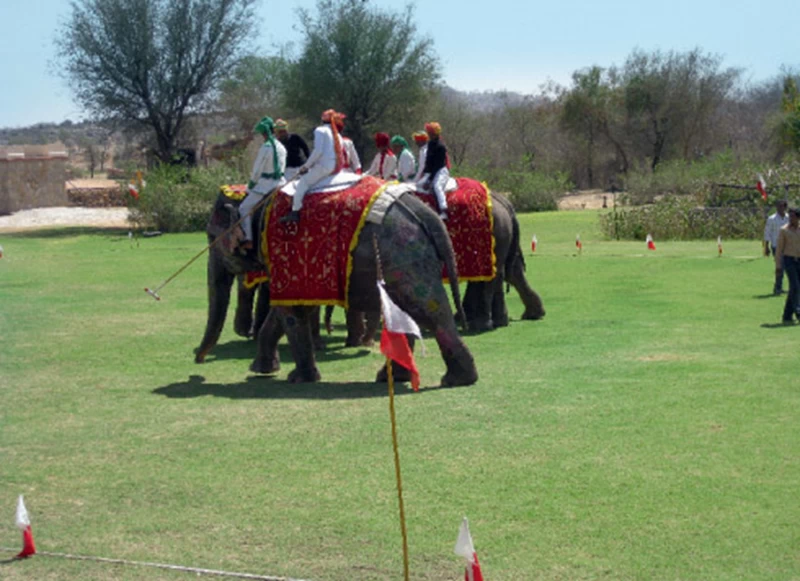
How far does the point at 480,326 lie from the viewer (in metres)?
16.7

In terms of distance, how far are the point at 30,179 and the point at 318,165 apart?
1688 inches

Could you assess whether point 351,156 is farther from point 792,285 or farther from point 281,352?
point 792,285

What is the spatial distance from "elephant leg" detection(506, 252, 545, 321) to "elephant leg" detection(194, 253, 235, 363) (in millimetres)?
5231

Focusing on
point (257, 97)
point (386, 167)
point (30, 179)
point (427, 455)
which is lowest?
point (427, 455)

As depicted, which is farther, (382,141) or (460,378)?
(382,141)

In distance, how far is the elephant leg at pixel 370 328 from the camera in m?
15.4

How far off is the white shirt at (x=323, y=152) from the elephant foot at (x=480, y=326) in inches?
190

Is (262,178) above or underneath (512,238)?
above

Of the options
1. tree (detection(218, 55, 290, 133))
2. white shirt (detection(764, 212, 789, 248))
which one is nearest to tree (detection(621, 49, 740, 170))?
tree (detection(218, 55, 290, 133))

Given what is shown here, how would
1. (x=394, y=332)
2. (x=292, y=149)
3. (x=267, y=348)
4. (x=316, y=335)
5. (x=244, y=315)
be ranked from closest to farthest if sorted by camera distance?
(x=394, y=332)
(x=267, y=348)
(x=292, y=149)
(x=316, y=335)
(x=244, y=315)

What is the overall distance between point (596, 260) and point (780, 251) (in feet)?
33.9

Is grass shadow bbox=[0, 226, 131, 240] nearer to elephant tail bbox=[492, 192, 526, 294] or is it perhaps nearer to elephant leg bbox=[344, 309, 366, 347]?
elephant tail bbox=[492, 192, 526, 294]

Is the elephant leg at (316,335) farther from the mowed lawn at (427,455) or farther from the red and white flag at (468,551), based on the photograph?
the red and white flag at (468,551)

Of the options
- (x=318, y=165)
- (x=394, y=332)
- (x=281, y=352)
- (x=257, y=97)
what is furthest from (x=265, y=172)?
(x=257, y=97)
